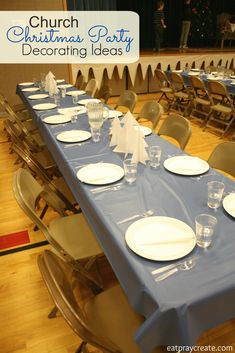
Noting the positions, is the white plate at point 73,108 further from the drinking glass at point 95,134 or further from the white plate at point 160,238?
the white plate at point 160,238

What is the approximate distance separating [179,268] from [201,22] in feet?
39.2

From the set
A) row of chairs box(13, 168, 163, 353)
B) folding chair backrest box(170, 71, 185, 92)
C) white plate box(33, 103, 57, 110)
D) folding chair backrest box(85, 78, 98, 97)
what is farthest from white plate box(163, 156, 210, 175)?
folding chair backrest box(170, 71, 185, 92)

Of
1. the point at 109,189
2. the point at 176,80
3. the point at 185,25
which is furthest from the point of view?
the point at 185,25

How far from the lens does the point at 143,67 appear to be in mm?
6695

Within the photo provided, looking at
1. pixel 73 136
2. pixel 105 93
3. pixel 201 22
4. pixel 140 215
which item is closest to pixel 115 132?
pixel 73 136

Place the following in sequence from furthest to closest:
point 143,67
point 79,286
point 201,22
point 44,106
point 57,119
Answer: point 201,22, point 143,67, point 44,106, point 57,119, point 79,286

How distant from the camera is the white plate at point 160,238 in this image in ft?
3.46

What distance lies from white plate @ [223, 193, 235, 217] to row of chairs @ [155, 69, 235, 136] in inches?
130

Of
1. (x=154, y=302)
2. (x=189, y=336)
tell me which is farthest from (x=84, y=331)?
(x=189, y=336)

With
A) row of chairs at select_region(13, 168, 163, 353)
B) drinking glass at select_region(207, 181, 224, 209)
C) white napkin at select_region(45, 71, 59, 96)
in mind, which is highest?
white napkin at select_region(45, 71, 59, 96)

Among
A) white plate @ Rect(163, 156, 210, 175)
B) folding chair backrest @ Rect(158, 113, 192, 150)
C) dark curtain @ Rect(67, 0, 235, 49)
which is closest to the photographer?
white plate @ Rect(163, 156, 210, 175)

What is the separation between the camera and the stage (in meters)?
6.39

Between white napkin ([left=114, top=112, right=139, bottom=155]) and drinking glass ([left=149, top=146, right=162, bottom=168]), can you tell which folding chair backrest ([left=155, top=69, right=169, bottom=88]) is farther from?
drinking glass ([left=149, top=146, right=162, bottom=168])

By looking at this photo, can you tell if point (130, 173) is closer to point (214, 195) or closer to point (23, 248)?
point (214, 195)
